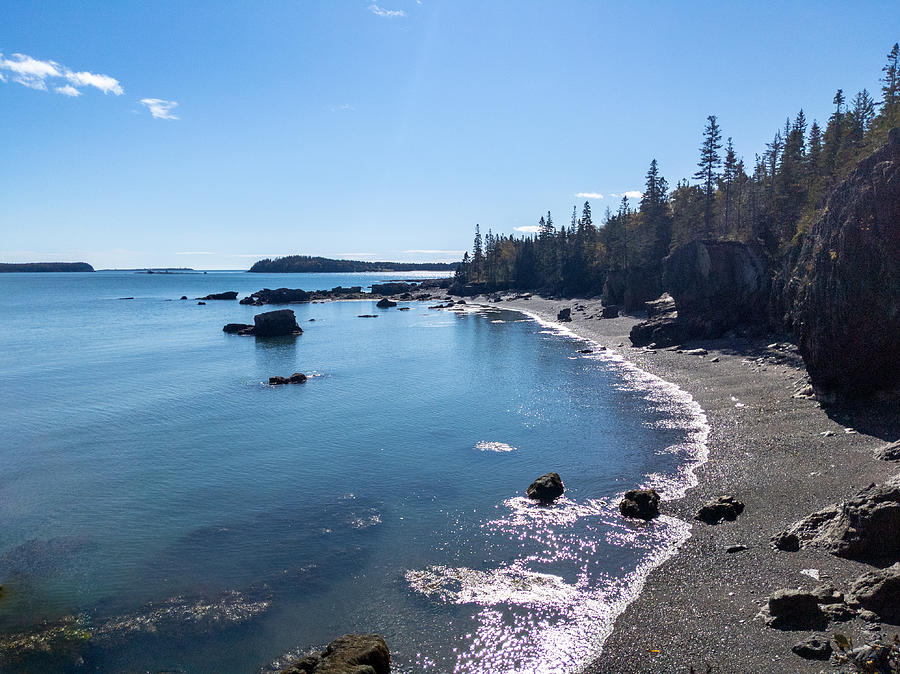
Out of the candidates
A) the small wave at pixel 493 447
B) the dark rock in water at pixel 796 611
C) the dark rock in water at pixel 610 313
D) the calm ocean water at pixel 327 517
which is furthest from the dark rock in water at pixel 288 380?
the dark rock in water at pixel 610 313

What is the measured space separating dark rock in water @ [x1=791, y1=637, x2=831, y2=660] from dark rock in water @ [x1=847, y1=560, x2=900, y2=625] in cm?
157

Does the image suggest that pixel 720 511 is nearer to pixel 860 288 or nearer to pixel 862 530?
pixel 862 530

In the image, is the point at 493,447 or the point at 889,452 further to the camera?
the point at 493,447

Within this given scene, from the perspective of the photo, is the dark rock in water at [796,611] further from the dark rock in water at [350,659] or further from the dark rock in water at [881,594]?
the dark rock in water at [350,659]

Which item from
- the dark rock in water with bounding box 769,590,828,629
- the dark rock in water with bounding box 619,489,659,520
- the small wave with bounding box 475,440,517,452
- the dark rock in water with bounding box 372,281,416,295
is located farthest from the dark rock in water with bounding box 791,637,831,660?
the dark rock in water with bounding box 372,281,416,295

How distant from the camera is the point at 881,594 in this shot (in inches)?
445

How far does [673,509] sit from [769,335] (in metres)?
32.8

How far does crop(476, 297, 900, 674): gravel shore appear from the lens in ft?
38.0

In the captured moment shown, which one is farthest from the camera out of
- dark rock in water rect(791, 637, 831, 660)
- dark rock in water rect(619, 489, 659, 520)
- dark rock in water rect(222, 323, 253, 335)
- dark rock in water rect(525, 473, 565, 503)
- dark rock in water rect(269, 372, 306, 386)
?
dark rock in water rect(222, 323, 253, 335)

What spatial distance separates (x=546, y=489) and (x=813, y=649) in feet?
36.0

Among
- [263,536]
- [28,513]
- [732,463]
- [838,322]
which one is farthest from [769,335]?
[28,513]

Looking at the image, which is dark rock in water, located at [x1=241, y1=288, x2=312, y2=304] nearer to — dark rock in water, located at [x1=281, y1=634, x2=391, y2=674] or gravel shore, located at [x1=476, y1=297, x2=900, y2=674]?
gravel shore, located at [x1=476, y1=297, x2=900, y2=674]

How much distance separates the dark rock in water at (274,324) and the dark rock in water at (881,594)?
77.6 meters

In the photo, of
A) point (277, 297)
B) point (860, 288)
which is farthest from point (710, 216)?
point (277, 297)
